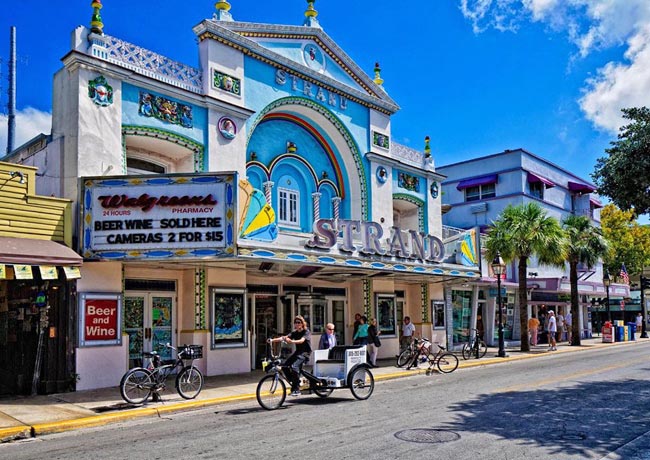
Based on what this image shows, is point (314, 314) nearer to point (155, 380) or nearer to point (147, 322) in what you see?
point (147, 322)

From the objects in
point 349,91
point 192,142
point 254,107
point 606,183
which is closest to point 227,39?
point 254,107

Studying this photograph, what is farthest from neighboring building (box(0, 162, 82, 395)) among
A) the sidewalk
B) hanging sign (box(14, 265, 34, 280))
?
the sidewalk

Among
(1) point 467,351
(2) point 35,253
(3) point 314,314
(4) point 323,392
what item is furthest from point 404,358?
(2) point 35,253

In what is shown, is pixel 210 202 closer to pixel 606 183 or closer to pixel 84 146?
pixel 84 146

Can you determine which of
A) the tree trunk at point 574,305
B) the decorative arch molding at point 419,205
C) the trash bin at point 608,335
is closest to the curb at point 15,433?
the decorative arch molding at point 419,205

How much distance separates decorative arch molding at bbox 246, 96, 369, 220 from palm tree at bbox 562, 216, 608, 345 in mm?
13053

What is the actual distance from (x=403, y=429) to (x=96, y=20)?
1269 cm

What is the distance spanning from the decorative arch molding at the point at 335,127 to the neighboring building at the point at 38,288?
25.8 feet

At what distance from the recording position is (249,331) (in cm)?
1947

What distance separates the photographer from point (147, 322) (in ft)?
56.4

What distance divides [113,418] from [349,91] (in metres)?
15.4

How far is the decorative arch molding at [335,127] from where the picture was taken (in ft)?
69.5

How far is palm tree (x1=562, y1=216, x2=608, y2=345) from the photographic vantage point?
31.6m

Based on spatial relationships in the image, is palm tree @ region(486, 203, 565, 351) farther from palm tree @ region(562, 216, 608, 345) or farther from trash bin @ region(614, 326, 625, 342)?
trash bin @ region(614, 326, 625, 342)
